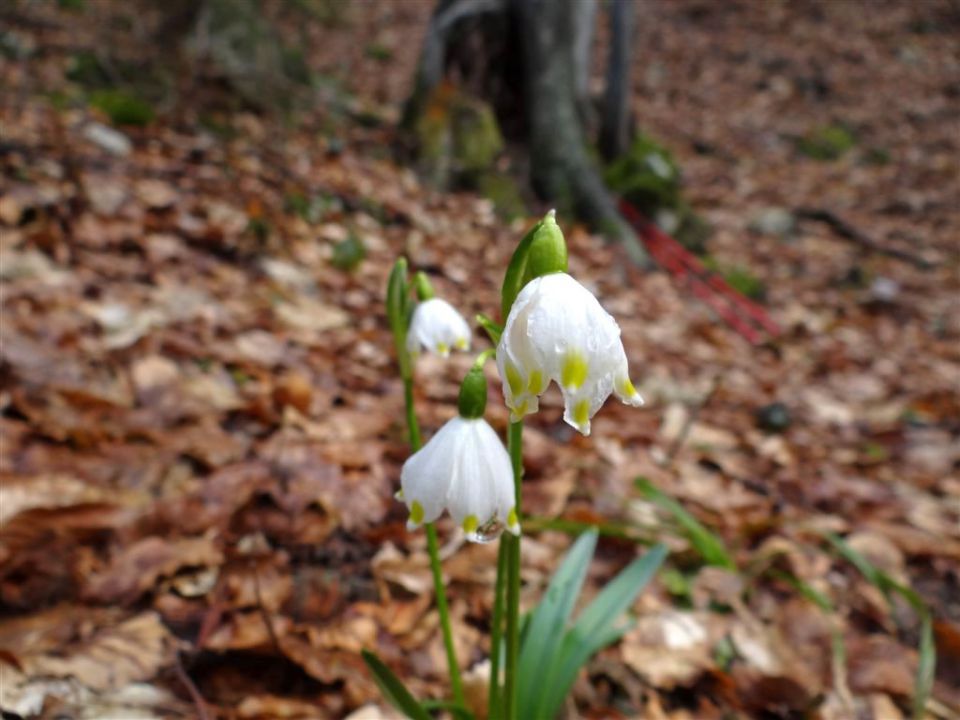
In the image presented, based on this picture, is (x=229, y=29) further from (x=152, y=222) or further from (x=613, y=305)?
(x=613, y=305)

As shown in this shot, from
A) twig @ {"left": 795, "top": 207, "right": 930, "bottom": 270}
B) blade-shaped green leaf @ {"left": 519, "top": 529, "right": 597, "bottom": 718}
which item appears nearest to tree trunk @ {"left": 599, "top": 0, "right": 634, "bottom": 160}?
twig @ {"left": 795, "top": 207, "right": 930, "bottom": 270}

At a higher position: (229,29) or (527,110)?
(229,29)

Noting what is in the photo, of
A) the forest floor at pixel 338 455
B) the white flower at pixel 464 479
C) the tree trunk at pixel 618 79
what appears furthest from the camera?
the tree trunk at pixel 618 79

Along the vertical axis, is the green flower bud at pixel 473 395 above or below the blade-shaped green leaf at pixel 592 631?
above

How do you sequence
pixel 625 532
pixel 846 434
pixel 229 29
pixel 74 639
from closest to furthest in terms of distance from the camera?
pixel 74 639 < pixel 625 532 < pixel 846 434 < pixel 229 29

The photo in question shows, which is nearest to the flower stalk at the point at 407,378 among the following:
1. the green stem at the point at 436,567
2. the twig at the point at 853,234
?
the green stem at the point at 436,567

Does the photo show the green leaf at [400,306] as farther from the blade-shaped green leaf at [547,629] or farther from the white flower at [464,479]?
the blade-shaped green leaf at [547,629]

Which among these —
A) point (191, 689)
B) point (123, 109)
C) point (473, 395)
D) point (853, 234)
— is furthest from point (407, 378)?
point (853, 234)

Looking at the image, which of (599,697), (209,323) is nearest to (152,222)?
(209,323)
